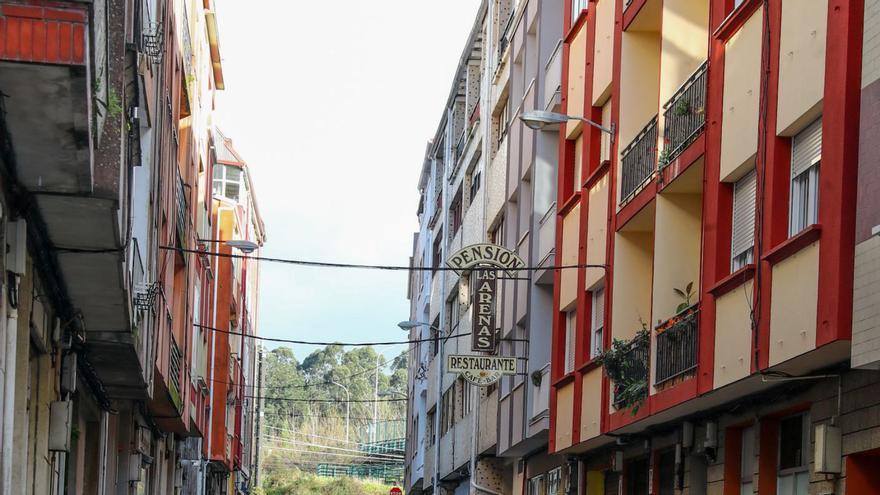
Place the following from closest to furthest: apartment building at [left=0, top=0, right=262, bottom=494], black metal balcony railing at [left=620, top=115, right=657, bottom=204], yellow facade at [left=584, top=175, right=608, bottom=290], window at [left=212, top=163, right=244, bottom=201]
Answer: apartment building at [left=0, top=0, right=262, bottom=494] < black metal balcony railing at [left=620, top=115, right=657, bottom=204] < yellow facade at [left=584, top=175, right=608, bottom=290] < window at [left=212, top=163, right=244, bottom=201]

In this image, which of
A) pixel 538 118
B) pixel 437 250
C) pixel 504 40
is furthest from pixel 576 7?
pixel 437 250

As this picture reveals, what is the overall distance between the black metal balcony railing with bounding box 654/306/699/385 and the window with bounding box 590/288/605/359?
454cm

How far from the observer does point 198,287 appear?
123 feet

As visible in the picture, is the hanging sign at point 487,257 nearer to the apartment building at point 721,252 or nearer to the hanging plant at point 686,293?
the apartment building at point 721,252

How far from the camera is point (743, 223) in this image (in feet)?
55.7

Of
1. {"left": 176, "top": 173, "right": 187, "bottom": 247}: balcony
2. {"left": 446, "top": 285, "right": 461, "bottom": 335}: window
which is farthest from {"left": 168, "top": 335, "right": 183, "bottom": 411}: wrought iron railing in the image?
{"left": 446, "top": 285, "right": 461, "bottom": 335}: window

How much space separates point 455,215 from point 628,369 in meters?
28.3

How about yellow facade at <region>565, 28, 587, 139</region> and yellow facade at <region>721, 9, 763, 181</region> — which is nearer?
yellow facade at <region>721, 9, 763, 181</region>

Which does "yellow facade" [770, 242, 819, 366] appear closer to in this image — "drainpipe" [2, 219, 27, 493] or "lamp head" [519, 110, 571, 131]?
"drainpipe" [2, 219, 27, 493]

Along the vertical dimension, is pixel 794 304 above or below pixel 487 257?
below

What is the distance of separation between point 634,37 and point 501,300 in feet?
39.8

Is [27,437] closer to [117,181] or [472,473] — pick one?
[117,181]

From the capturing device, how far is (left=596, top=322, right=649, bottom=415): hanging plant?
20703mm

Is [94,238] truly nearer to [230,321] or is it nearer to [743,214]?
[743,214]
